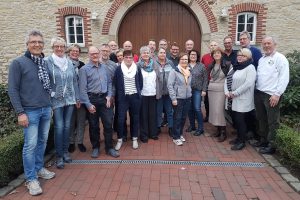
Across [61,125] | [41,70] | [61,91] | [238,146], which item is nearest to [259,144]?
[238,146]

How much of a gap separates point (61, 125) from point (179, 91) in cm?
227

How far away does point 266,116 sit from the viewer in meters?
5.42

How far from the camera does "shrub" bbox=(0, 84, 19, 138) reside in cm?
581

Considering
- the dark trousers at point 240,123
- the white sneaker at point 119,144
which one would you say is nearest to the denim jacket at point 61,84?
the white sneaker at point 119,144

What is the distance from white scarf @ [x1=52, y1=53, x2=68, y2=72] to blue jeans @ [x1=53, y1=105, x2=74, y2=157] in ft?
2.04

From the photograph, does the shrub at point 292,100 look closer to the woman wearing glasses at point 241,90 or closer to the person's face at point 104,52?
the woman wearing glasses at point 241,90

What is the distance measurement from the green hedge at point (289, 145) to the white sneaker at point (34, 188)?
3.69 meters

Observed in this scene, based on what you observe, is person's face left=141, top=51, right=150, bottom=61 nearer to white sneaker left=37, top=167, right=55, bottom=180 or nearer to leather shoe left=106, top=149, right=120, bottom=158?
leather shoe left=106, top=149, right=120, bottom=158

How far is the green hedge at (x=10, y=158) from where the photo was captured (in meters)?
4.16

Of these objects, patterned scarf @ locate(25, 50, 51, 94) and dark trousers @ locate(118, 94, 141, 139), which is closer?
patterned scarf @ locate(25, 50, 51, 94)

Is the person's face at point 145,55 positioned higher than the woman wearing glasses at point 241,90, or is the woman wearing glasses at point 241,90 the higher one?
the person's face at point 145,55

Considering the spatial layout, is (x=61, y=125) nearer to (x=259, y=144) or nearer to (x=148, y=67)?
(x=148, y=67)

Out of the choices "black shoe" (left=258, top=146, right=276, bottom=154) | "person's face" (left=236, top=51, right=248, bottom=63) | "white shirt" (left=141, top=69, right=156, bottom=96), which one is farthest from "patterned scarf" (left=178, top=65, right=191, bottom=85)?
"black shoe" (left=258, top=146, right=276, bottom=154)

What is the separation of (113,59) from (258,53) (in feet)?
9.51
